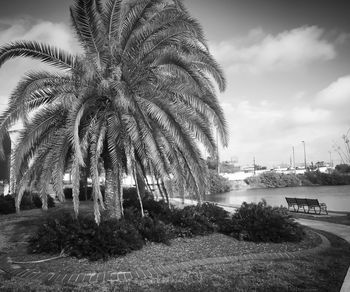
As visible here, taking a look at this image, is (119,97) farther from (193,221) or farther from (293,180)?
(293,180)

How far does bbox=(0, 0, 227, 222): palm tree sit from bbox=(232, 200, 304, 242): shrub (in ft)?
5.13

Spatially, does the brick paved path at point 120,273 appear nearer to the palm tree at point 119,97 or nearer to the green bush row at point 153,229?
the green bush row at point 153,229

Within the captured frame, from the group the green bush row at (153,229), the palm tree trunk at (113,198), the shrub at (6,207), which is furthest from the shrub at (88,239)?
the shrub at (6,207)

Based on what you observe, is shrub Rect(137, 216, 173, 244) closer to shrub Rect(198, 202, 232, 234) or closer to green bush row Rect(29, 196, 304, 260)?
green bush row Rect(29, 196, 304, 260)

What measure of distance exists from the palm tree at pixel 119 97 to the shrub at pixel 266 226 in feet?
5.13

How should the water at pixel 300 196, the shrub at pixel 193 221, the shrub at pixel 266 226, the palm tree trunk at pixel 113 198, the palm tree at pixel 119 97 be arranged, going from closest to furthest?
1. the palm tree at pixel 119 97
2. the shrub at pixel 266 226
3. the palm tree trunk at pixel 113 198
4. the shrub at pixel 193 221
5. the water at pixel 300 196

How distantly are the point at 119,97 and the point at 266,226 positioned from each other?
4891mm

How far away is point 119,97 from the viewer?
7.64 m

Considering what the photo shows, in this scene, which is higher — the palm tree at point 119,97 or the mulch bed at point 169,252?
the palm tree at point 119,97

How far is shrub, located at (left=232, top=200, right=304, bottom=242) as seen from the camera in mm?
8195

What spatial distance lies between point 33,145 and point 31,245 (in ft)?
8.96

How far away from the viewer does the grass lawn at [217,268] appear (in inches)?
195

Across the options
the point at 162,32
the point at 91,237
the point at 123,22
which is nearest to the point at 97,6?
the point at 123,22

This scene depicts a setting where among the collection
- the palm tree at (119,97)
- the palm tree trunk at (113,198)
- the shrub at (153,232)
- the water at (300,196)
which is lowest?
the water at (300,196)
